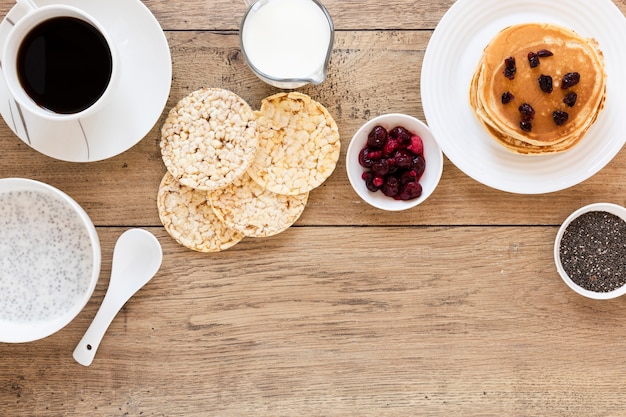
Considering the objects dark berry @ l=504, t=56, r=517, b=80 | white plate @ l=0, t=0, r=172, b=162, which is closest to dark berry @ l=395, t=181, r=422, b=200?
dark berry @ l=504, t=56, r=517, b=80

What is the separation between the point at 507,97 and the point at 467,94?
0.33ft

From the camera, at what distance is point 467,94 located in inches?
47.9

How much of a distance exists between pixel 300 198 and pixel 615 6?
0.67m

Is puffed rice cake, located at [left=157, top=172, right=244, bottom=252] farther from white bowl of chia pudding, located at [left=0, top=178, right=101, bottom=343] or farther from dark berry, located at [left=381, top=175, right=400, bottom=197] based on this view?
dark berry, located at [left=381, top=175, right=400, bottom=197]

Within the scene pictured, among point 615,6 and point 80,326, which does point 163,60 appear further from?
point 615,6

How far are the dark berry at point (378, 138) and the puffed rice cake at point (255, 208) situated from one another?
0.16m

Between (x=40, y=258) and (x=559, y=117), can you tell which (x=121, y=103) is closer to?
(x=40, y=258)

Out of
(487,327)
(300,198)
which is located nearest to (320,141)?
(300,198)

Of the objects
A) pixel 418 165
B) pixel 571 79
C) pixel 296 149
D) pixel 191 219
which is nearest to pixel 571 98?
pixel 571 79

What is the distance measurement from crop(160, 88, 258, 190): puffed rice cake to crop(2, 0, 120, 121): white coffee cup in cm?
17

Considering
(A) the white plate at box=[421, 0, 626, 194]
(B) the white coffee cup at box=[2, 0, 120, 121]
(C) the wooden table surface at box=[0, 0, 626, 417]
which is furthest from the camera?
(C) the wooden table surface at box=[0, 0, 626, 417]

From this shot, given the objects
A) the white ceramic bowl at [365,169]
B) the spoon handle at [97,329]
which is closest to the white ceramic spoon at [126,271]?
the spoon handle at [97,329]

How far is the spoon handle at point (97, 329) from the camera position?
125 cm

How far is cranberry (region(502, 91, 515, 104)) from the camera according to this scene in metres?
1.13
